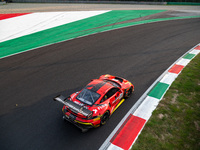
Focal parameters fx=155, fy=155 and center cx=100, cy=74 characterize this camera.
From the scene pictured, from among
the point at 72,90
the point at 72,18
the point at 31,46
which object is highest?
the point at 72,18

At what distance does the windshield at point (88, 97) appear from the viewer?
20.8 feet

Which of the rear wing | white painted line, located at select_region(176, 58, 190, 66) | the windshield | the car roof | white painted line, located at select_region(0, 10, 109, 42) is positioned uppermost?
white painted line, located at select_region(0, 10, 109, 42)

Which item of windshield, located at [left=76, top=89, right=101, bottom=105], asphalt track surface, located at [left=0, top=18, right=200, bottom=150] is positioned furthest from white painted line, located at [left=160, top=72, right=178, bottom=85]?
windshield, located at [left=76, top=89, right=101, bottom=105]

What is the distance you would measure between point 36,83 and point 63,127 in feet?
13.6

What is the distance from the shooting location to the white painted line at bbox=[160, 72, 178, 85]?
913 centimetres

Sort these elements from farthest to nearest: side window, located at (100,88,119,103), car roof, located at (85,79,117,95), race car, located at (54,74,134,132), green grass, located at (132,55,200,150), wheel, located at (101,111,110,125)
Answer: car roof, located at (85,79,117,95) < side window, located at (100,88,119,103) < wheel, located at (101,111,110,125) < race car, located at (54,74,134,132) < green grass, located at (132,55,200,150)

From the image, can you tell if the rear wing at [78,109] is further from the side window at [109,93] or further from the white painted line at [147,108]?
the white painted line at [147,108]

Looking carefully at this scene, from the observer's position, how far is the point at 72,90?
858cm

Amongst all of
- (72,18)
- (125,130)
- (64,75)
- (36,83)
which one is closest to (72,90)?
(64,75)

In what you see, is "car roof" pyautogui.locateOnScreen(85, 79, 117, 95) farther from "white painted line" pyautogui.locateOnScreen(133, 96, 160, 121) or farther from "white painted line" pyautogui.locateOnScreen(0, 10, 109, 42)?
"white painted line" pyautogui.locateOnScreen(0, 10, 109, 42)

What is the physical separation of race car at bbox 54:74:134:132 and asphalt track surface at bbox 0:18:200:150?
40 cm

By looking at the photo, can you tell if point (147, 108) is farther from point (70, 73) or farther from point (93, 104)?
point (70, 73)

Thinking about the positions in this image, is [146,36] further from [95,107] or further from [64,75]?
[95,107]

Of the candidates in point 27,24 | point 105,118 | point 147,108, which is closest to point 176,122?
point 147,108
